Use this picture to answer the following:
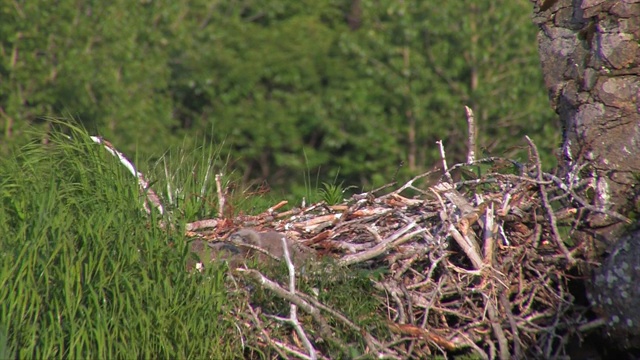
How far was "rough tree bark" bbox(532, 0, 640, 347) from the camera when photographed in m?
4.92

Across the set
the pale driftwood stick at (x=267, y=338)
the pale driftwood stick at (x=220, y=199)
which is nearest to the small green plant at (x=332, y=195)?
the pale driftwood stick at (x=220, y=199)

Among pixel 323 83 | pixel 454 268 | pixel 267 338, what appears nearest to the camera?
pixel 267 338

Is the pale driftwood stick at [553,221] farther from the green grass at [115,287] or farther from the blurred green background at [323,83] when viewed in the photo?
the blurred green background at [323,83]

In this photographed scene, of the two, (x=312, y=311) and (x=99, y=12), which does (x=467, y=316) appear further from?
(x=99, y=12)

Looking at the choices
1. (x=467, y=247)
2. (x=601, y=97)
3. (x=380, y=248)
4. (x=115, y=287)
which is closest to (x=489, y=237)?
(x=467, y=247)

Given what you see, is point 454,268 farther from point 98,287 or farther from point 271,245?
point 98,287

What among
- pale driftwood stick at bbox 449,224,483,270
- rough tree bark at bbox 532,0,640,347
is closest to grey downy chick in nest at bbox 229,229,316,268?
pale driftwood stick at bbox 449,224,483,270

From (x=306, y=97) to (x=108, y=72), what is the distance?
4.99 metres

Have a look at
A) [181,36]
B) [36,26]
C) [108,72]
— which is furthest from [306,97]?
[36,26]

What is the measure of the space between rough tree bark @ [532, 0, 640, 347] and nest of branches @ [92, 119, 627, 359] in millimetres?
116

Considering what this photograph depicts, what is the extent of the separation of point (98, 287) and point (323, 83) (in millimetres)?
16332

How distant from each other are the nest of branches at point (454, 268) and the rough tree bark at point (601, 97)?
0.12 metres

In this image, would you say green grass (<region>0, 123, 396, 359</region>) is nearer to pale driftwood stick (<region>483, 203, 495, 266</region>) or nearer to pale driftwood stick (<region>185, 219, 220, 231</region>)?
pale driftwood stick (<region>185, 219, 220, 231</region>)

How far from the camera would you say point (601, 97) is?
5.06 m
